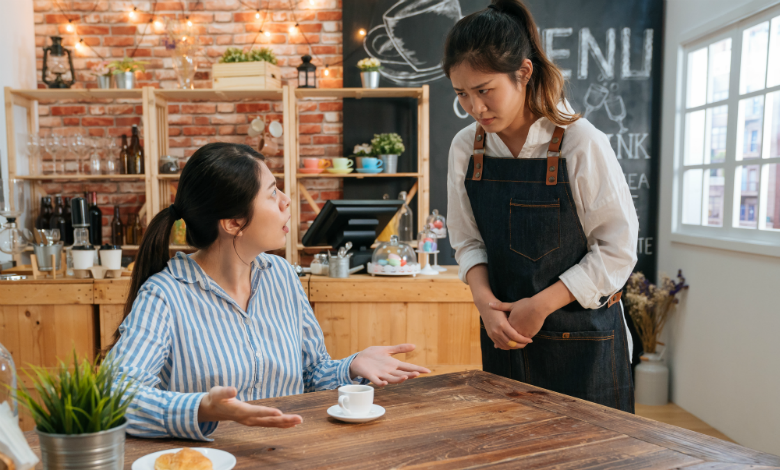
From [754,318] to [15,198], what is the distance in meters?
3.99

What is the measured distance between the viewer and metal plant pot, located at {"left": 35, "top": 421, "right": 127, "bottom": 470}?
750mm

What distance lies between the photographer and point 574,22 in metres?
3.72

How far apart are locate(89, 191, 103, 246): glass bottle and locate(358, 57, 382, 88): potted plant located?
173 centimetres

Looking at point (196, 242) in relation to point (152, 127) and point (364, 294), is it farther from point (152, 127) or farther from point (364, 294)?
point (152, 127)

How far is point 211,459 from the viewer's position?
3.13 feet

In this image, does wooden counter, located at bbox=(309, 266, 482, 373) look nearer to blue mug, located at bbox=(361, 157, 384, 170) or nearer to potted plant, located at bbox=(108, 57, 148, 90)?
blue mug, located at bbox=(361, 157, 384, 170)

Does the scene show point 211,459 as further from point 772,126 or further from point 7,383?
point 772,126

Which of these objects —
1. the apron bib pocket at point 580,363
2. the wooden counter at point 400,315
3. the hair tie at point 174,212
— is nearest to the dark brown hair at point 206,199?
the hair tie at point 174,212

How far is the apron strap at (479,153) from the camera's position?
5.52 ft

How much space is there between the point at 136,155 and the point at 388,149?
4.91 feet

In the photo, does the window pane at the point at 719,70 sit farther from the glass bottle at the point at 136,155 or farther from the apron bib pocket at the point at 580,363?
the glass bottle at the point at 136,155

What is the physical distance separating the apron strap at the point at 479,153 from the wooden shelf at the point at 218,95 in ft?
6.72

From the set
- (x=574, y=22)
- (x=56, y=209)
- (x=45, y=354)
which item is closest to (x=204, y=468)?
(x=45, y=354)

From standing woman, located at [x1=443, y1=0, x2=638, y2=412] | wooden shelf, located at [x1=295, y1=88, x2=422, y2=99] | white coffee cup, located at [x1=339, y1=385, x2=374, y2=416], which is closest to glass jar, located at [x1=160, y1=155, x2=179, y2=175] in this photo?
wooden shelf, located at [x1=295, y1=88, x2=422, y2=99]
